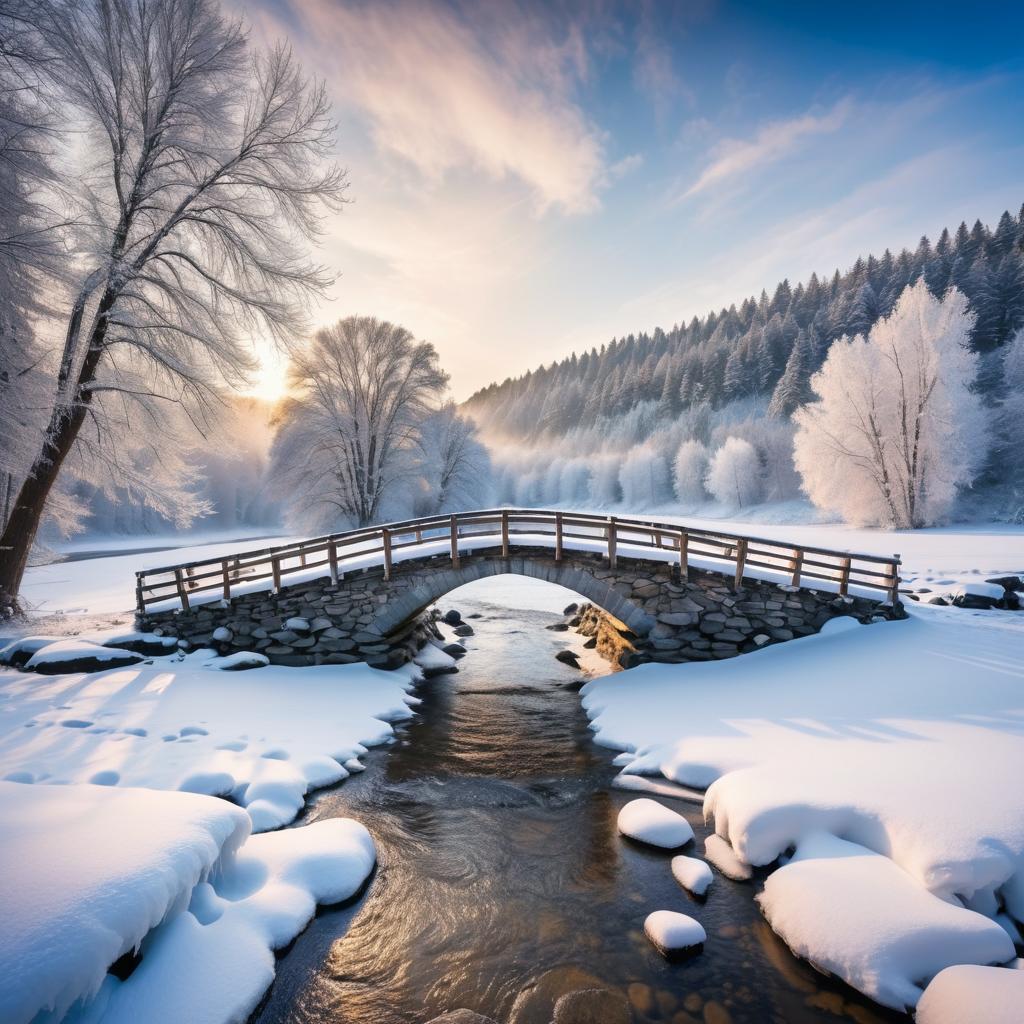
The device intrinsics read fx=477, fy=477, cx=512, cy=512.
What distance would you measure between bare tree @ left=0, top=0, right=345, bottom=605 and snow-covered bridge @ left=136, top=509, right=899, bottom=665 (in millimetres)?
3562

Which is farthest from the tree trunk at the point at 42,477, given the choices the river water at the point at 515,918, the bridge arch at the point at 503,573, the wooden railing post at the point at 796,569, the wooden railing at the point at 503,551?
the wooden railing post at the point at 796,569

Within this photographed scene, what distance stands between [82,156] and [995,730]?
16.9m

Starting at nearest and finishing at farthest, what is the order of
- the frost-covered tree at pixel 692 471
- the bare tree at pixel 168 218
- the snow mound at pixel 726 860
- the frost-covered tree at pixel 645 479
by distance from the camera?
the snow mound at pixel 726 860, the bare tree at pixel 168 218, the frost-covered tree at pixel 692 471, the frost-covered tree at pixel 645 479

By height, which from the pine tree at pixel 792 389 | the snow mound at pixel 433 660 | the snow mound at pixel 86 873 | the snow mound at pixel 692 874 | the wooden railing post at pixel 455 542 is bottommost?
the snow mound at pixel 433 660

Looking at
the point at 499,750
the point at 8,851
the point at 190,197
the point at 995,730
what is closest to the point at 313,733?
the point at 499,750

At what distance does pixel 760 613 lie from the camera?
9477mm

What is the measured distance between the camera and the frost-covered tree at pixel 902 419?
72.4 ft

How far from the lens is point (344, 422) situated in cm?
2133

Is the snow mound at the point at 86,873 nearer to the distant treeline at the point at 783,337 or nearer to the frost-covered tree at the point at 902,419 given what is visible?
the frost-covered tree at the point at 902,419

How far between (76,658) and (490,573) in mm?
7914

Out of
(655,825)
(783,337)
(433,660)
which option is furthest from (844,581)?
(783,337)

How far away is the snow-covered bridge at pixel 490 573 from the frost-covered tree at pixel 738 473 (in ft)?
122

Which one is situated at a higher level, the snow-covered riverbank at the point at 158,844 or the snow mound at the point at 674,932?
the snow-covered riverbank at the point at 158,844

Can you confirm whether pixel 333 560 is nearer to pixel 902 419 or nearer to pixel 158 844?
pixel 158 844
